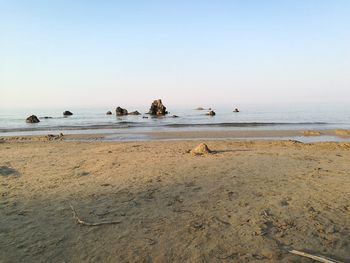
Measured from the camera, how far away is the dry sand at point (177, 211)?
4.50 m

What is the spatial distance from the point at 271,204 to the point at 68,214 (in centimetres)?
422

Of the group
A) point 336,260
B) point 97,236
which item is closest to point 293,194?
point 336,260

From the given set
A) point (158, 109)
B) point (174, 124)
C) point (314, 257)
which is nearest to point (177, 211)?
point (314, 257)

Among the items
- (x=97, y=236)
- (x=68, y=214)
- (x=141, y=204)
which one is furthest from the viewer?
(x=141, y=204)

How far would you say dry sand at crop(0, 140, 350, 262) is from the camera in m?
4.50

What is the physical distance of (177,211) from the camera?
19.7 ft

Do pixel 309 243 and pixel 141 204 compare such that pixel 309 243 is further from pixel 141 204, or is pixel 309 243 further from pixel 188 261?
pixel 141 204

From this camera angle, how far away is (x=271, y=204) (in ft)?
20.7

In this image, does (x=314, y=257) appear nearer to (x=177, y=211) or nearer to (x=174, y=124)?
(x=177, y=211)

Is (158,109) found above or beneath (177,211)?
above

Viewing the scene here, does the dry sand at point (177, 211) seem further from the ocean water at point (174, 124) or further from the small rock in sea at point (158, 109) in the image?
Result: the small rock in sea at point (158, 109)

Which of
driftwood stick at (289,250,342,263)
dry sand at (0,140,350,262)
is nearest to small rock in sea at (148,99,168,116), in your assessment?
dry sand at (0,140,350,262)

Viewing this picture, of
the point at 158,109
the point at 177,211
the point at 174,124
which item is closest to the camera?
the point at 177,211

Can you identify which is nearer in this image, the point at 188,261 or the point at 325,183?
the point at 188,261
